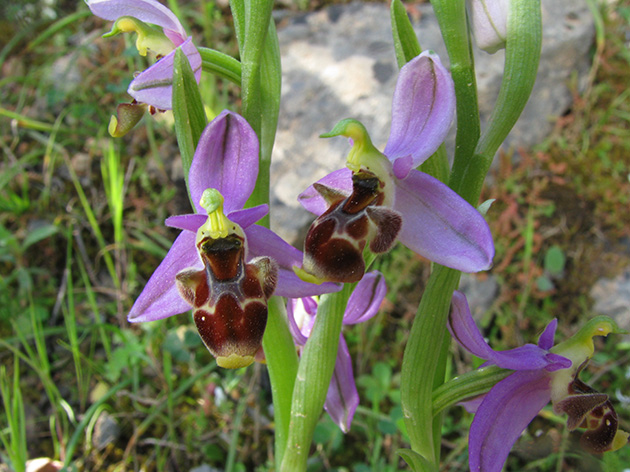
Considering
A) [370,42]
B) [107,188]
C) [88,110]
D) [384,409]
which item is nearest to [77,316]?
[107,188]

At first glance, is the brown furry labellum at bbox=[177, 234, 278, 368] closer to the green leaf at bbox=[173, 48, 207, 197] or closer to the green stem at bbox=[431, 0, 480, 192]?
the green leaf at bbox=[173, 48, 207, 197]

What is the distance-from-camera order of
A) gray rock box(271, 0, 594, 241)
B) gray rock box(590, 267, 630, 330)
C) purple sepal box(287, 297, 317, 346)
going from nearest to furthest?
purple sepal box(287, 297, 317, 346), gray rock box(590, 267, 630, 330), gray rock box(271, 0, 594, 241)

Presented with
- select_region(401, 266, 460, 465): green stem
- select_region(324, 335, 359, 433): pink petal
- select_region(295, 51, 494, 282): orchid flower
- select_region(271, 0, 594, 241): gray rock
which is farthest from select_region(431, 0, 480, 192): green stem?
select_region(271, 0, 594, 241): gray rock

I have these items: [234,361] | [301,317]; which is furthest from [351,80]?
[234,361]

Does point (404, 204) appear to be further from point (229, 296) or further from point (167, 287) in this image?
point (167, 287)

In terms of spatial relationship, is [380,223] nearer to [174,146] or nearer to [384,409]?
[384,409]

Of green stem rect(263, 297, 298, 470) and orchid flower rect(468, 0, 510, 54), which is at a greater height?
orchid flower rect(468, 0, 510, 54)
